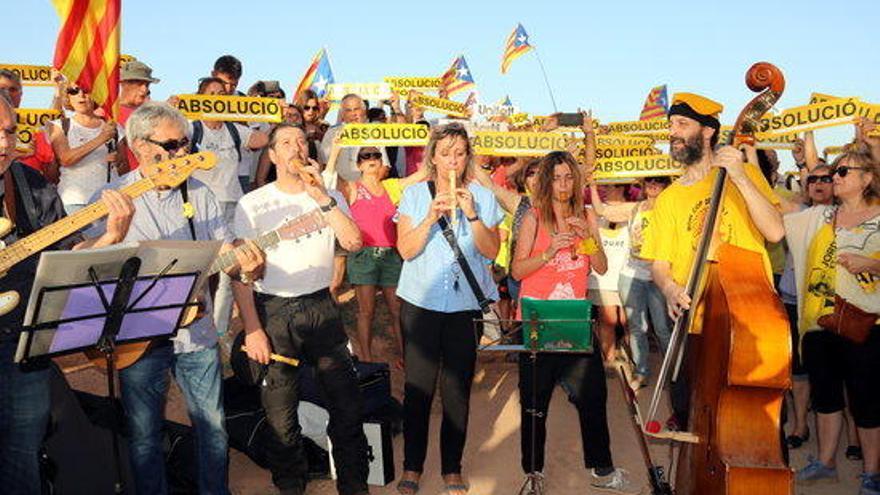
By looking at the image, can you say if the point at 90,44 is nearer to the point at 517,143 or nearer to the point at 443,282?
the point at 443,282

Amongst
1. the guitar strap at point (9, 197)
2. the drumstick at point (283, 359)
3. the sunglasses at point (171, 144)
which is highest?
the sunglasses at point (171, 144)

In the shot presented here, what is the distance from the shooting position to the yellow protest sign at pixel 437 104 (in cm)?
1152

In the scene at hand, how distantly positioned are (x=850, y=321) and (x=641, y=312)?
9.67 feet

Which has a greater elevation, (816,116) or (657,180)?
(816,116)

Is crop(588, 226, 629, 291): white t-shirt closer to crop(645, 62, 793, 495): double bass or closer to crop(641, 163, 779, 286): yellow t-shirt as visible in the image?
crop(641, 163, 779, 286): yellow t-shirt

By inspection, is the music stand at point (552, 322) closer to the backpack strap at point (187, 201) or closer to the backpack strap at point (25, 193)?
the backpack strap at point (187, 201)

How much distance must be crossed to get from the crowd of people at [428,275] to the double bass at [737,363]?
20 centimetres

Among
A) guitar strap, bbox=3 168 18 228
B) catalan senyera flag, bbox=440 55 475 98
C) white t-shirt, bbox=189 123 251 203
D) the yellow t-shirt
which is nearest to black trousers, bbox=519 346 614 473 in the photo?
the yellow t-shirt

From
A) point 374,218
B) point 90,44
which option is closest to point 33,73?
point 90,44

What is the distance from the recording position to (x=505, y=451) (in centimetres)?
689

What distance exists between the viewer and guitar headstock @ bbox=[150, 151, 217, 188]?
4.43 meters

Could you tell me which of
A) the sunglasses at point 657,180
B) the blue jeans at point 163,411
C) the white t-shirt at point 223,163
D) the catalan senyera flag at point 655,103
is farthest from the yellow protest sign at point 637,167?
the catalan senyera flag at point 655,103

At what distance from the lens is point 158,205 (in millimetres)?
4734

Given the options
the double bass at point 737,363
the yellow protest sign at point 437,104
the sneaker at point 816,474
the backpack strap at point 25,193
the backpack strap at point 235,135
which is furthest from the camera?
the yellow protest sign at point 437,104
